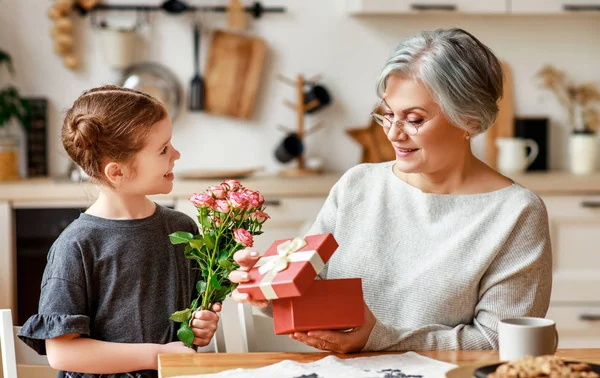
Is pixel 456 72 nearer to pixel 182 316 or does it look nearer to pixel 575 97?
pixel 182 316

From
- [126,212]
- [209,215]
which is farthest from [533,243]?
[126,212]

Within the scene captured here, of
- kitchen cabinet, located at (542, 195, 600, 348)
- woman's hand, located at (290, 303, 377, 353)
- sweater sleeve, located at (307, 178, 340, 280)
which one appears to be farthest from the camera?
kitchen cabinet, located at (542, 195, 600, 348)

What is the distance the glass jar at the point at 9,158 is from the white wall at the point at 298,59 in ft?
0.80

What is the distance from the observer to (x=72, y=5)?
406 centimetres

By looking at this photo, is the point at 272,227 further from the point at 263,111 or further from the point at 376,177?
the point at 376,177

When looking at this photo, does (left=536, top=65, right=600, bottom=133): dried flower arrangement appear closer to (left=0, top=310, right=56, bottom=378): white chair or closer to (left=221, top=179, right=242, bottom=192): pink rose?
(left=221, top=179, right=242, bottom=192): pink rose

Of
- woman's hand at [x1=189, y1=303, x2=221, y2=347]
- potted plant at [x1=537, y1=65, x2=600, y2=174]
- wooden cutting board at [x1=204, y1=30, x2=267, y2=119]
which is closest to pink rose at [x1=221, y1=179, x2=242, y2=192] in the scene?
woman's hand at [x1=189, y1=303, x2=221, y2=347]

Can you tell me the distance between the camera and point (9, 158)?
3865 millimetres

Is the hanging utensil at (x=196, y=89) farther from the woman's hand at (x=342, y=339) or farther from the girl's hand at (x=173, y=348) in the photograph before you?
the woman's hand at (x=342, y=339)

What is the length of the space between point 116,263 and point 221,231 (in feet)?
0.95

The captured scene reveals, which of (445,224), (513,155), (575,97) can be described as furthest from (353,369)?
(575,97)

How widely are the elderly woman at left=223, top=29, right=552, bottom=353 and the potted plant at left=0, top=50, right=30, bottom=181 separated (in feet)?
7.68

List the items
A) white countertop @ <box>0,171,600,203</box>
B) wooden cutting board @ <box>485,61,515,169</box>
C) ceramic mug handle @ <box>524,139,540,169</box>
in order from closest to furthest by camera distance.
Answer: white countertop @ <box>0,171,600,203</box> → ceramic mug handle @ <box>524,139,540,169</box> → wooden cutting board @ <box>485,61,515,169</box>

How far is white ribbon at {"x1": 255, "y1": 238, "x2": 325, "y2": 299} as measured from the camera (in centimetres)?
138
